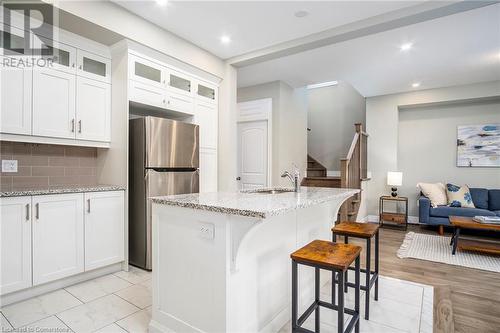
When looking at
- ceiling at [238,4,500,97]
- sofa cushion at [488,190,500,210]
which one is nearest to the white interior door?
ceiling at [238,4,500,97]

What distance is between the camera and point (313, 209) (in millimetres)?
2518

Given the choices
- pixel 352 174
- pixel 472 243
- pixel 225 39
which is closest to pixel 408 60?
pixel 352 174

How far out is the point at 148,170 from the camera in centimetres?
302

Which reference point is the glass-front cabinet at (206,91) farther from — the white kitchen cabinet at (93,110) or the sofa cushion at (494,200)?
the sofa cushion at (494,200)

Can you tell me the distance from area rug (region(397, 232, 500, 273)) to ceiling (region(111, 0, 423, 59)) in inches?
123

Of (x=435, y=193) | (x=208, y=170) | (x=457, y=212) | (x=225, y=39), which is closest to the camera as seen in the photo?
(x=225, y=39)

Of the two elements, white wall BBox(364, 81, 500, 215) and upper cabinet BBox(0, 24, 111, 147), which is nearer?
upper cabinet BBox(0, 24, 111, 147)

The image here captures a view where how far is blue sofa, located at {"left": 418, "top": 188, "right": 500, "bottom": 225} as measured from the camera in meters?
4.86

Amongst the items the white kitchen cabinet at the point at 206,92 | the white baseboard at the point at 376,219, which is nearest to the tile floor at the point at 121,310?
the white kitchen cabinet at the point at 206,92

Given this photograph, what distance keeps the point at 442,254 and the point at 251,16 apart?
4.01m

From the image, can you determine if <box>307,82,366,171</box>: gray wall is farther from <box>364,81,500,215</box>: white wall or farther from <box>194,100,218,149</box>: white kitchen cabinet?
<box>194,100,218,149</box>: white kitchen cabinet

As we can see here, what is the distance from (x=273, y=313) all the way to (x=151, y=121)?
228cm

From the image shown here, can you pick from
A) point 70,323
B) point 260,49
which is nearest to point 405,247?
point 260,49

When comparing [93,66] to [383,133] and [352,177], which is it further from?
[383,133]
